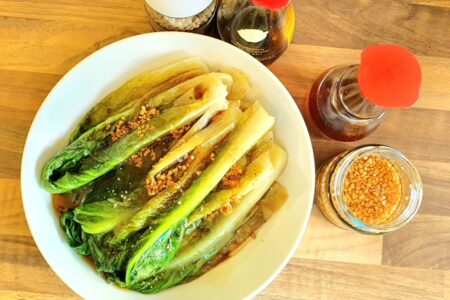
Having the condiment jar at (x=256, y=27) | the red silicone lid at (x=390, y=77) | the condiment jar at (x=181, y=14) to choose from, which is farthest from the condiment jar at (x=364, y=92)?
the condiment jar at (x=181, y=14)

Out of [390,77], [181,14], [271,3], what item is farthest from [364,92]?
[181,14]

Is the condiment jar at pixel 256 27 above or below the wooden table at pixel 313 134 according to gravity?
above

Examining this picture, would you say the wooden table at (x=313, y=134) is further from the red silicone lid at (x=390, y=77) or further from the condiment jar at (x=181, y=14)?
the red silicone lid at (x=390, y=77)

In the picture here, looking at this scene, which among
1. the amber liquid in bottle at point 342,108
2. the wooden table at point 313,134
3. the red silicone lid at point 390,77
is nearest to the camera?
the red silicone lid at point 390,77

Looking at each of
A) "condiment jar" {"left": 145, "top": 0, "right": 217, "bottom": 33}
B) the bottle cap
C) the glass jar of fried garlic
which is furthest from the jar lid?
the glass jar of fried garlic

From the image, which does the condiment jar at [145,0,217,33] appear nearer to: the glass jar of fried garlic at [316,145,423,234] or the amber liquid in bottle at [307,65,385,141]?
the amber liquid in bottle at [307,65,385,141]

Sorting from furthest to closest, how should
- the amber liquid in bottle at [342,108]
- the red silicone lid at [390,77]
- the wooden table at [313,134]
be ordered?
the wooden table at [313,134]
the amber liquid in bottle at [342,108]
the red silicone lid at [390,77]
